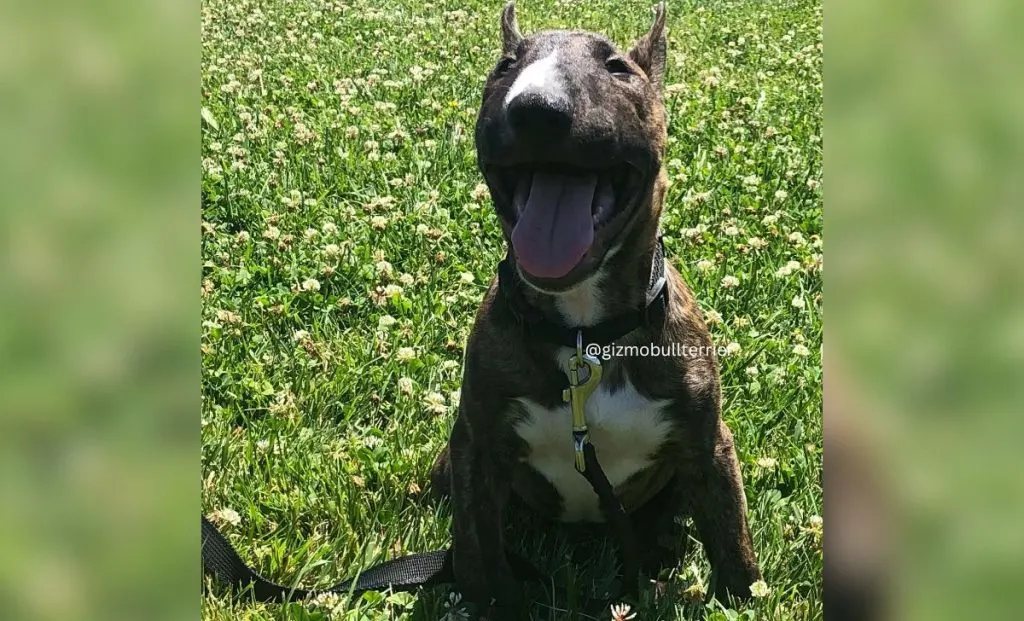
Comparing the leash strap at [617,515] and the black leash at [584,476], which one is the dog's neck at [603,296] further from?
the leash strap at [617,515]

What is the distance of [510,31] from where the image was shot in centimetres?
271

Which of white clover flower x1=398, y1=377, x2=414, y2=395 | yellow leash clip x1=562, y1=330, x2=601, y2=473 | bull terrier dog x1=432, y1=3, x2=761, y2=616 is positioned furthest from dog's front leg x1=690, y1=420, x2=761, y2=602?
white clover flower x1=398, y1=377, x2=414, y2=395

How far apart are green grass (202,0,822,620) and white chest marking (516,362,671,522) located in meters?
0.39

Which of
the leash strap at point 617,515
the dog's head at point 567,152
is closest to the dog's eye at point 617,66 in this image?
the dog's head at point 567,152

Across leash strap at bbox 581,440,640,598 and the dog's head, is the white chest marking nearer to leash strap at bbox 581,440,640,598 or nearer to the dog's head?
leash strap at bbox 581,440,640,598

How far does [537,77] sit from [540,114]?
14 cm

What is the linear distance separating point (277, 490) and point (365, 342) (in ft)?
3.25

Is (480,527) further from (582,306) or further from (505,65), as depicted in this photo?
(505,65)

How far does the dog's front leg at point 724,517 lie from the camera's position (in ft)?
9.10

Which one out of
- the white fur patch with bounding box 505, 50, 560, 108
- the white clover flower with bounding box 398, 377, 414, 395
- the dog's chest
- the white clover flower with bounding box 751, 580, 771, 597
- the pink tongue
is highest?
the white fur patch with bounding box 505, 50, 560, 108

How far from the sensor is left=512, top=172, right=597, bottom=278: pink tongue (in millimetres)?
2354
